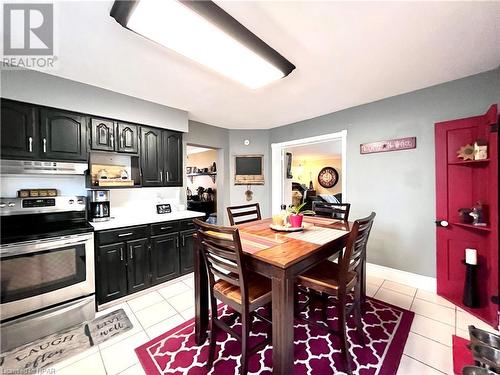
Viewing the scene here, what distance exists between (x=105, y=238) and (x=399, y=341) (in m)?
2.93

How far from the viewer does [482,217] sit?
2.02 meters

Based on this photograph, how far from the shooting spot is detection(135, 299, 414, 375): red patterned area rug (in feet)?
4.75

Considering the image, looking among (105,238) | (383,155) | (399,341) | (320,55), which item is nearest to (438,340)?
(399,341)

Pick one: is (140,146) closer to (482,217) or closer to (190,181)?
(482,217)

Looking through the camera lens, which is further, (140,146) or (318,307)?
(140,146)

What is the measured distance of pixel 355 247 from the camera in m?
1.45

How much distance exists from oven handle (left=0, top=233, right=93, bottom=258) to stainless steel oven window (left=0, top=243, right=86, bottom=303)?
0.03 metres

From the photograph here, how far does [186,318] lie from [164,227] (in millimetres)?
1108

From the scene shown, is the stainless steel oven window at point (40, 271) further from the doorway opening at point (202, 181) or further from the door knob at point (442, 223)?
the door knob at point (442, 223)

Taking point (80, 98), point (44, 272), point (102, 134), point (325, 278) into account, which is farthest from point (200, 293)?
point (80, 98)

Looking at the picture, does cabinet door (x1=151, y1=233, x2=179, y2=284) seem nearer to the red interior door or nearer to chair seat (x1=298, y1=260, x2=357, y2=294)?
chair seat (x1=298, y1=260, x2=357, y2=294)

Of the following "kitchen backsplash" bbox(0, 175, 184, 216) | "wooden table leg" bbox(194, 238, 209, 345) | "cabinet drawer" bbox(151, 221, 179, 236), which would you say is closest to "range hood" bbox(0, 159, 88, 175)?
"kitchen backsplash" bbox(0, 175, 184, 216)

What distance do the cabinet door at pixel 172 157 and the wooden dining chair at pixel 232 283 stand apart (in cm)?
187

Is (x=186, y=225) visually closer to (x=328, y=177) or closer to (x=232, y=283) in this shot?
(x=232, y=283)
